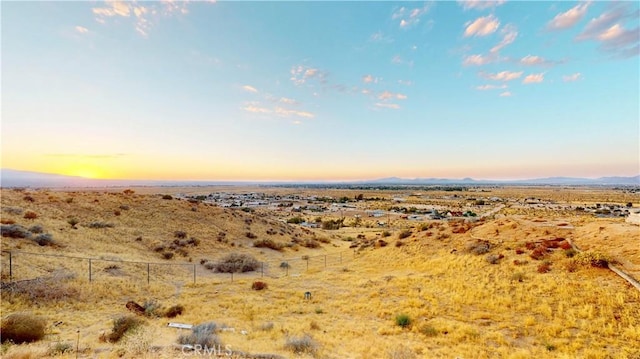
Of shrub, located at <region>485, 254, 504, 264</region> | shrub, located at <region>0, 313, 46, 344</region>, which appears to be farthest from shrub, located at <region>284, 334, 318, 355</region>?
shrub, located at <region>485, 254, 504, 264</region>

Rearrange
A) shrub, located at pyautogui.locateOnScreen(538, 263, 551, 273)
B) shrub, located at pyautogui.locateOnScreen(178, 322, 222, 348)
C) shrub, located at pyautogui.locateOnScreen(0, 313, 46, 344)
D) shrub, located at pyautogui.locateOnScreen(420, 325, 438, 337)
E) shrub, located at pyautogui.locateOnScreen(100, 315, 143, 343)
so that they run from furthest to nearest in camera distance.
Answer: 1. shrub, located at pyautogui.locateOnScreen(538, 263, 551, 273)
2. shrub, located at pyautogui.locateOnScreen(420, 325, 438, 337)
3. shrub, located at pyautogui.locateOnScreen(100, 315, 143, 343)
4. shrub, located at pyautogui.locateOnScreen(0, 313, 46, 344)
5. shrub, located at pyautogui.locateOnScreen(178, 322, 222, 348)

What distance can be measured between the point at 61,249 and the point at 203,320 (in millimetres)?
16459

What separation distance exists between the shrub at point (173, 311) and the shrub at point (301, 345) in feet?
21.7

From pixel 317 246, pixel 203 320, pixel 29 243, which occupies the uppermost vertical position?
pixel 29 243

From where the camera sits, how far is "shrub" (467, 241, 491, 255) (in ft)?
80.5

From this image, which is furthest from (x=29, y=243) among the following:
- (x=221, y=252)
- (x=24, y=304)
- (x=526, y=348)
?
(x=526, y=348)

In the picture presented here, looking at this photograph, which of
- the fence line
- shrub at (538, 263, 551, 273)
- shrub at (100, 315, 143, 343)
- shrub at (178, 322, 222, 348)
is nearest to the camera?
shrub at (178, 322, 222, 348)

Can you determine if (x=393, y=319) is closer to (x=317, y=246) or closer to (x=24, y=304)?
(x=24, y=304)

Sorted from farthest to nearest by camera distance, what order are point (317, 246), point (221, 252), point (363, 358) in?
point (317, 246)
point (221, 252)
point (363, 358)

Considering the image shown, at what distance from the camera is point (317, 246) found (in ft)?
130

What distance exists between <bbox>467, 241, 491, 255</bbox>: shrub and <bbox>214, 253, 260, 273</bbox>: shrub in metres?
17.8

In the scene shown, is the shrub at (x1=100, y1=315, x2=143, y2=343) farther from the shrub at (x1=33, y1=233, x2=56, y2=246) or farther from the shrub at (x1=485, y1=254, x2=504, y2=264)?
the shrub at (x1=485, y1=254, x2=504, y2=264)

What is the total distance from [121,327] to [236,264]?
14297mm

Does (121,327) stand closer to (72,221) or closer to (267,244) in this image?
(72,221)
